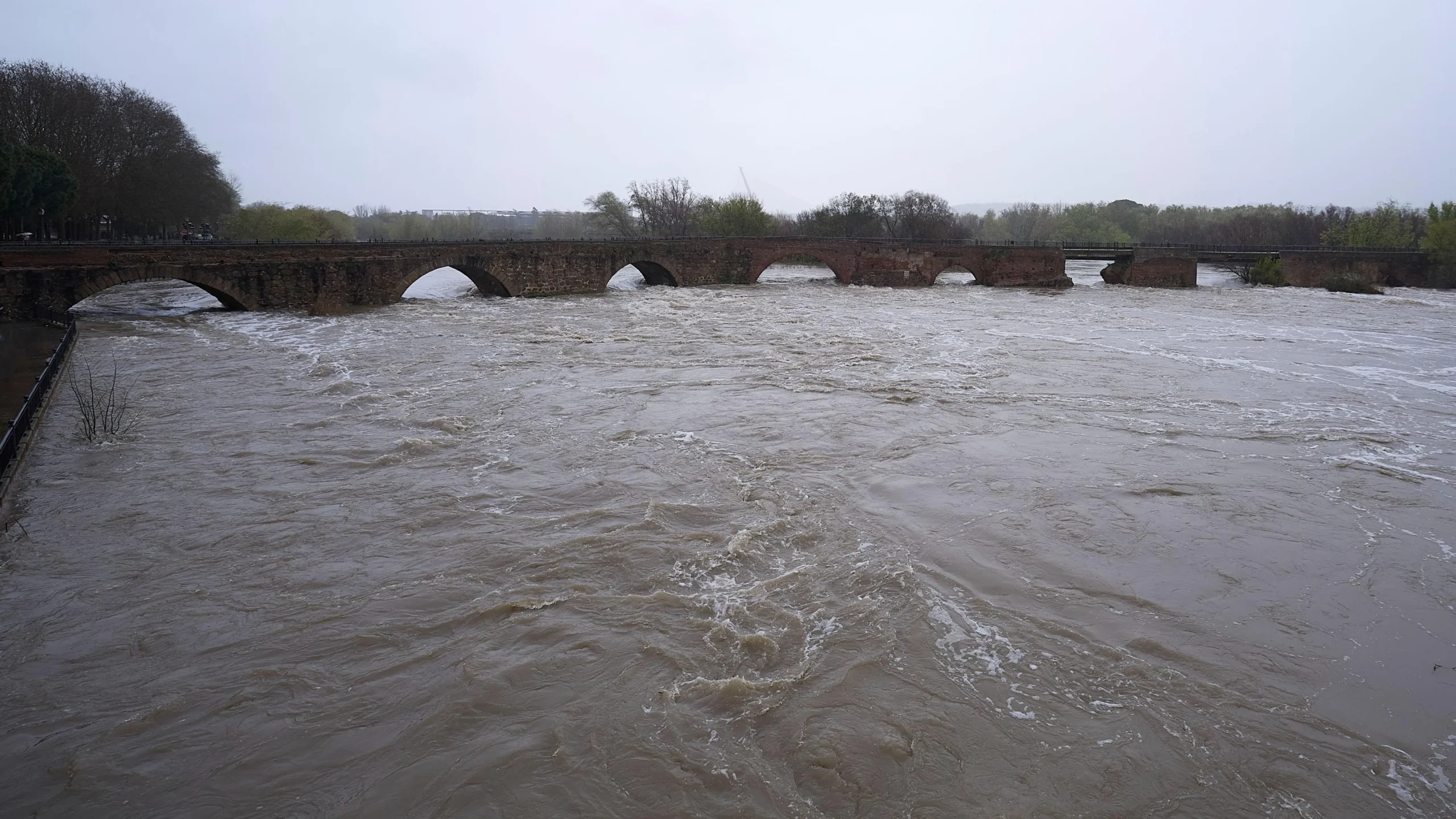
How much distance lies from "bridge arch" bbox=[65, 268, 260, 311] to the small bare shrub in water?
8.65m

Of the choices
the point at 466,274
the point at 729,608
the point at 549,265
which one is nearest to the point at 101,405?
the point at 729,608

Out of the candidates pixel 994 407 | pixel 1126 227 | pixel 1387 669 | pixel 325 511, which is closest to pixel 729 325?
pixel 994 407

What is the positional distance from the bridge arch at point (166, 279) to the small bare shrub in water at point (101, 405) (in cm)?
865

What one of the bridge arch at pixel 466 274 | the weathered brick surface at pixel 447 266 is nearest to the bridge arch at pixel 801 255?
the weathered brick surface at pixel 447 266

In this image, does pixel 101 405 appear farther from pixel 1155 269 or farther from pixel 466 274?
pixel 1155 269

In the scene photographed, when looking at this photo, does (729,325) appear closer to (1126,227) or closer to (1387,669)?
(1387,669)

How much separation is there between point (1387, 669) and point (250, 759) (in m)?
7.75

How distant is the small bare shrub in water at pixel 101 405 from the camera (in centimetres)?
1170

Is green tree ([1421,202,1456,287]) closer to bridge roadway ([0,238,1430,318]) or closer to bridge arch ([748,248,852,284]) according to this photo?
bridge roadway ([0,238,1430,318])

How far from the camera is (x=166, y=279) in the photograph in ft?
84.8

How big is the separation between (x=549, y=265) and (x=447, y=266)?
15.6ft

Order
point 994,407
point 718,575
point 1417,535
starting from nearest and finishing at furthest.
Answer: point 718,575, point 1417,535, point 994,407

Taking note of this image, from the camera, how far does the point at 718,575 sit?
7551 millimetres

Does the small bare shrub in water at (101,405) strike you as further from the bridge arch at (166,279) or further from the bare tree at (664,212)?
the bare tree at (664,212)
